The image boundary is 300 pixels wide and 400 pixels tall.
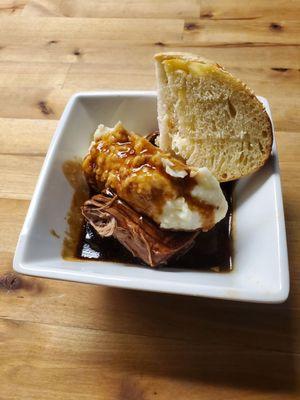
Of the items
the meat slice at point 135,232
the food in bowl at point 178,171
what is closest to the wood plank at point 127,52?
the food in bowl at point 178,171

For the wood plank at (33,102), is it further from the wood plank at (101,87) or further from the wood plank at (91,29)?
the wood plank at (91,29)

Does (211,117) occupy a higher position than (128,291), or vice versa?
(211,117)

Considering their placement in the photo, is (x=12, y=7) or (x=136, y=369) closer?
(x=136, y=369)

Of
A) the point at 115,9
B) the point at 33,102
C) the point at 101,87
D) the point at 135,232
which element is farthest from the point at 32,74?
the point at 135,232

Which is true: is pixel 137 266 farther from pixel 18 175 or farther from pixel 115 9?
pixel 115 9

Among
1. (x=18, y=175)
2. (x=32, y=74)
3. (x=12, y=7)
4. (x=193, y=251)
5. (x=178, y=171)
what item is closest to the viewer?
(x=178, y=171)

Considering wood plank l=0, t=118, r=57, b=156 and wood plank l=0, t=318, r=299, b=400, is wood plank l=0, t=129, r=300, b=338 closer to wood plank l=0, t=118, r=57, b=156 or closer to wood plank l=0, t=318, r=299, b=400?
wood plank l=0, t=318, r=299, b=400
